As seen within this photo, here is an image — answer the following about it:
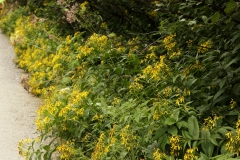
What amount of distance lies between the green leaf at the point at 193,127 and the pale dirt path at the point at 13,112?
6.44 feet

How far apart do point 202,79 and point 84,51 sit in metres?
2.01

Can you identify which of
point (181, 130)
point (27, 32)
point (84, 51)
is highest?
point (181, 130)

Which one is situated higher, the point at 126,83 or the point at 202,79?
the point at 202,79

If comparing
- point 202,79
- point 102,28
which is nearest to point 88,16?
point 102,28

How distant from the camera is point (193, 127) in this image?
2686 mm

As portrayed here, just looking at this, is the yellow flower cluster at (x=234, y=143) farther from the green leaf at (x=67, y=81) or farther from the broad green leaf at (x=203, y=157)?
the green leaf at (x=67, y=81)

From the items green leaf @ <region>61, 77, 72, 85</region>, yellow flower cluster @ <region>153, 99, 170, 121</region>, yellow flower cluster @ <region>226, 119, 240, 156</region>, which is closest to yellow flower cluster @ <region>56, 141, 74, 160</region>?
yellow flower cluster @ <region>153, 99, 170, 121</region>

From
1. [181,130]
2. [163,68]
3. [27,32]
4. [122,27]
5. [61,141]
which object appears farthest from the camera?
[27,32]

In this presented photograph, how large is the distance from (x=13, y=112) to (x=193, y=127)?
127 inches

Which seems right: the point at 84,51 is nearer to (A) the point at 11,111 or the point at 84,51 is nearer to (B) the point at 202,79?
(A) the point at 11,111

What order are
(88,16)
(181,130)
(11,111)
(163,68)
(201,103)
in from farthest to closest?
(88,16), (11,111), (163,68), (201,103), (181,130)

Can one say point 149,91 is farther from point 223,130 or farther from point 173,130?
point 223,130

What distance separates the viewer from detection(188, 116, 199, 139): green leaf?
2650 mm

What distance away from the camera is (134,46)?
5.11m
